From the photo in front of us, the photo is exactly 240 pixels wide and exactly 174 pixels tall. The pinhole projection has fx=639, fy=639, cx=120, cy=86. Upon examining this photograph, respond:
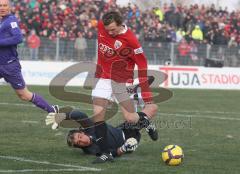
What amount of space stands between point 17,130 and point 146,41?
56.9 feet

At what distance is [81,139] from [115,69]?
1341 mm

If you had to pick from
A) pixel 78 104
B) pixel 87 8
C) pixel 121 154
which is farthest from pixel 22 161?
pixel 87 8

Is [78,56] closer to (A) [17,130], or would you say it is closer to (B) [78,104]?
(B) [78,104]

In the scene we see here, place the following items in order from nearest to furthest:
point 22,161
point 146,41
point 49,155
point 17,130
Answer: point 22,161, point 49,155, point 17,130, point 146,41

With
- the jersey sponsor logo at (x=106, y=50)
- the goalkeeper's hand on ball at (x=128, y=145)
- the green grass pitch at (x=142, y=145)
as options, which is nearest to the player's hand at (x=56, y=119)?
the green grass pitch at (x=142, y=145)

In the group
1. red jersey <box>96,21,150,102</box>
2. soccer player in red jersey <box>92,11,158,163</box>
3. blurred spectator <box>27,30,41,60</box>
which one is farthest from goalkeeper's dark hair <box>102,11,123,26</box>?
blurred spectator <box>27,30,41,60</box>

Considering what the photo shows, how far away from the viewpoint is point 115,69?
988 cm

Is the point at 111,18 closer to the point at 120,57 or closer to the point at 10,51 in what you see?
the point at 120,57

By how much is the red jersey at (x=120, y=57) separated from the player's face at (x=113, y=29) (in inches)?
3.8

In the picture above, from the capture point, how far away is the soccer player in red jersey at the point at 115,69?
926 centimetres

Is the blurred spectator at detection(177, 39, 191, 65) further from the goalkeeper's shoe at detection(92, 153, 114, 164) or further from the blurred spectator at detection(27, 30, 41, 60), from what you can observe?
the goalkeeper's shoe at detection(92, 153, 114, 164)

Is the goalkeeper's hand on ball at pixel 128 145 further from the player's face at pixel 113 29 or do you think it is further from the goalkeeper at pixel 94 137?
the player's face at pixel 113 29

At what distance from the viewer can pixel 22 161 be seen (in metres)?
8.71

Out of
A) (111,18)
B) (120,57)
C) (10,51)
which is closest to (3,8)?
(10,51)
